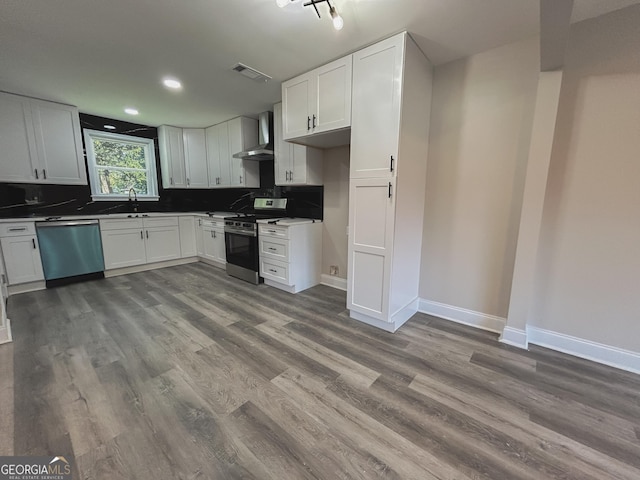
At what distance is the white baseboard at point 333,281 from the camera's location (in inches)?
136

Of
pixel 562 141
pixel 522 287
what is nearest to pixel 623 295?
pixel 522 287

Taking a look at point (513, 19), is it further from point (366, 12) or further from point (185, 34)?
point (185, 34)

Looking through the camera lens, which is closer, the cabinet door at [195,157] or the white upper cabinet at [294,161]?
the white upper cabinet at [294,161]

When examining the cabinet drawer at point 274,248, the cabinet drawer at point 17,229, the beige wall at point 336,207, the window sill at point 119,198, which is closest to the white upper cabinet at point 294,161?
the beige wall at point 336,207

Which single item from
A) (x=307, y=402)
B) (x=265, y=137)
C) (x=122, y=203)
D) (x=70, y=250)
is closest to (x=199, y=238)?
(x=122, y=203)

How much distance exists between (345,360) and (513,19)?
2775mm

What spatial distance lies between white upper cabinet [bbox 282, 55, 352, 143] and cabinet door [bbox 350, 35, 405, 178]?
0.37 ft

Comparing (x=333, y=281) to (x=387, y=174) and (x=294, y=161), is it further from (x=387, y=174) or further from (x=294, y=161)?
(x=387, y=174)

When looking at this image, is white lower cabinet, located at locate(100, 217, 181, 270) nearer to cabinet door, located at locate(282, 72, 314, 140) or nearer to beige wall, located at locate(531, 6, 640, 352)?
cabinet door, located at locate(282, 72, 314, 140)

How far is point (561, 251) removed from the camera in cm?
203

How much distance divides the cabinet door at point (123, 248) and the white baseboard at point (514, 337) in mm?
4961

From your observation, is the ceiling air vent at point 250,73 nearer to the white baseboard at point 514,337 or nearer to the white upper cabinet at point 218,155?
the white upper cabinet at point 218,155

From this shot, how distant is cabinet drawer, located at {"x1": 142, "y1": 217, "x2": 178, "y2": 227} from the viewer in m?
4.15

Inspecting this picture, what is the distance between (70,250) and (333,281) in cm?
369
